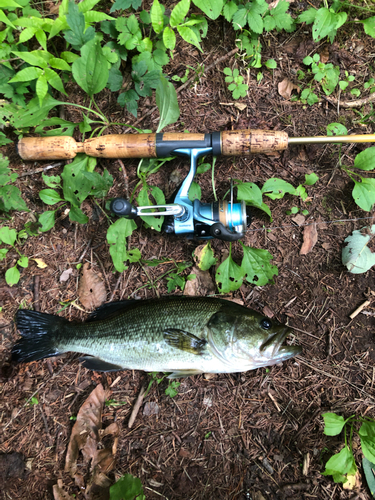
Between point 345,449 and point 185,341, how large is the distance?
5.92 feet

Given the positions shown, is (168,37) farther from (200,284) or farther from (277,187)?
(200,284)

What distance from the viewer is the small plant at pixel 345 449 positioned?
2820 mm

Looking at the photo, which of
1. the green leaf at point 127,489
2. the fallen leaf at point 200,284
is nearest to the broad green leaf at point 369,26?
the fallen leaf at point 200,284

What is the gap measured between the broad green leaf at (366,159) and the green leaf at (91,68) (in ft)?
8.41

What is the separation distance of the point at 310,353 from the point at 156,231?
2.00 metres

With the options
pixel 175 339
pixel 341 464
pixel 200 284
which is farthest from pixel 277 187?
pixel 341 464

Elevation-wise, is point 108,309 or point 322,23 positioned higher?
point 322,23

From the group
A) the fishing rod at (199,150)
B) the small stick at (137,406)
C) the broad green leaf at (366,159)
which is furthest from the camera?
the small stick at (137,406)

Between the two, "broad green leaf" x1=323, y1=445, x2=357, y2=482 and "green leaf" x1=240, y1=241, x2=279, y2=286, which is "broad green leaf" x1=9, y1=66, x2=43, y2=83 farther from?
"broad green leaf" x1=323, y1=445, x2=357, y2=482

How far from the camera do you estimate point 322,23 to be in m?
3.09

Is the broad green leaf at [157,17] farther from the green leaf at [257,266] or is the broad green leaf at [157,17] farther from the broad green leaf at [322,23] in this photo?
the green leaf at [257,266]

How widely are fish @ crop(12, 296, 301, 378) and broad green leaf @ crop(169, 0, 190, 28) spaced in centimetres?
259

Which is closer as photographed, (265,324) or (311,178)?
(265,324)

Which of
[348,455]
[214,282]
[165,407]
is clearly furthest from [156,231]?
[348,455]
